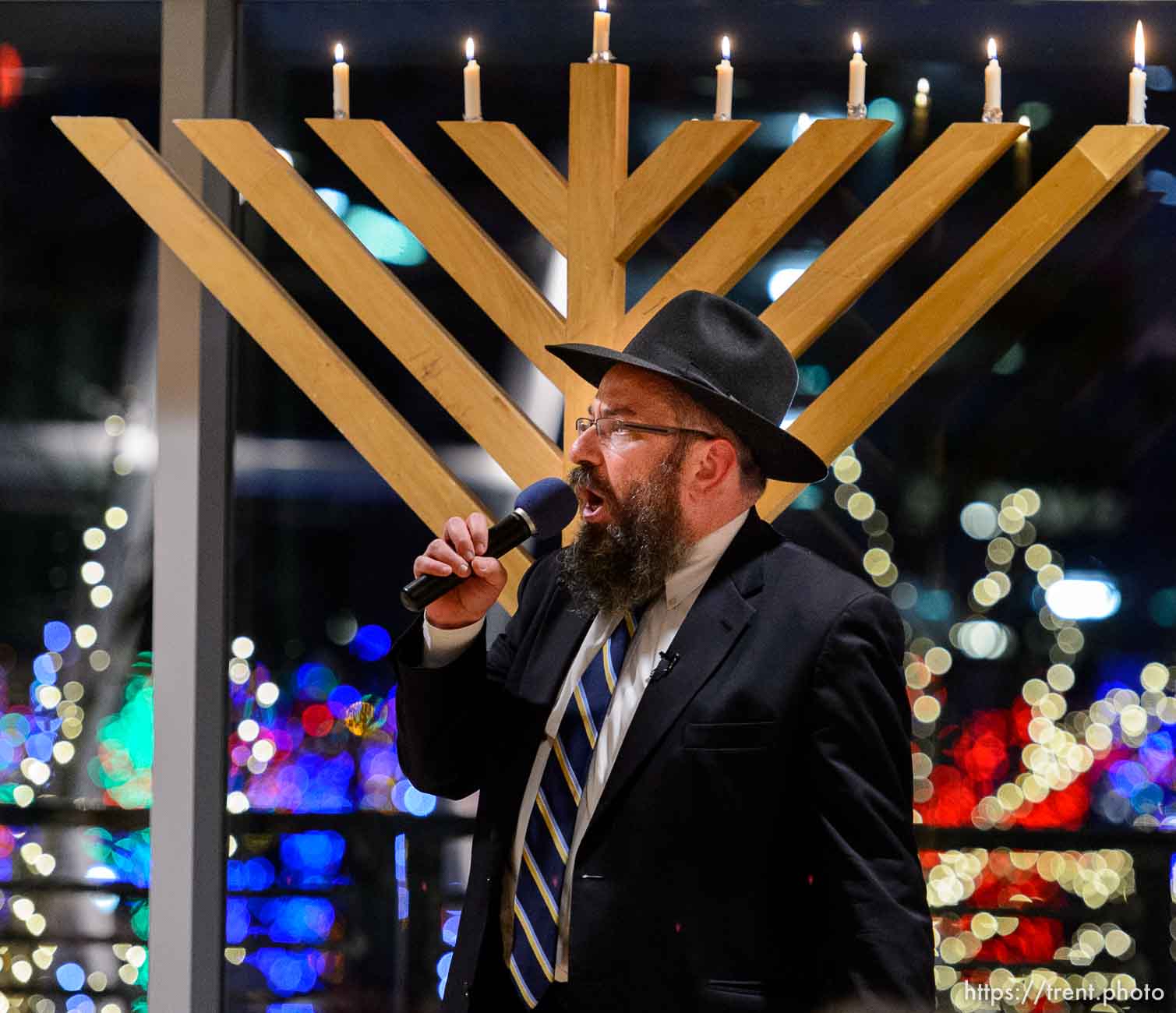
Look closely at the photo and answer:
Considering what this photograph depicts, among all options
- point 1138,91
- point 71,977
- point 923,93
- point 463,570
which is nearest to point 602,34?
point 923,93

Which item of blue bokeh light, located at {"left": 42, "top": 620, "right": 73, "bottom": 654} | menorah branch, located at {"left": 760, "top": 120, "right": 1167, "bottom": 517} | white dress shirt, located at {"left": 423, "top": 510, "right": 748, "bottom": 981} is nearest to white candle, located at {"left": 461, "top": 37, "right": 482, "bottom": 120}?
menorah branch, located at {"left": 760, "top": 120, "right": 1167, "bottom": 517}

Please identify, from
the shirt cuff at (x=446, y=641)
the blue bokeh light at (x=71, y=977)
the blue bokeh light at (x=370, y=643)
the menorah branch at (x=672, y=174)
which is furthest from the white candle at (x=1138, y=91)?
the blue bokeh light at (x=71, y=977)

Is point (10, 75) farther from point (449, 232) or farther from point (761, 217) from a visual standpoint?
point (761, 217)

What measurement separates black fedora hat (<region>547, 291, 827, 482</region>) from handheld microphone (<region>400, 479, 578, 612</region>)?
160mm

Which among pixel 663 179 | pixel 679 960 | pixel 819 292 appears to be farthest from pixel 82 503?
pixel 679 960

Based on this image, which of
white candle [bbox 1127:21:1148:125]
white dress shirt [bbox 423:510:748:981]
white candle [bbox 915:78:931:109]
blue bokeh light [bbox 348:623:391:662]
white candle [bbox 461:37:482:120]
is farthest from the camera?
blue bokeh light [bbox 348:623:391:662]

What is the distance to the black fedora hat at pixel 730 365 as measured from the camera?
4.83ft

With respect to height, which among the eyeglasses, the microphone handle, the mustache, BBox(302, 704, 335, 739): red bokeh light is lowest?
BBox(302, 704, 335, 739): red bokeh light

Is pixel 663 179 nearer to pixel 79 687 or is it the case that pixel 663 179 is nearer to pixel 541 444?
pixel 541 444

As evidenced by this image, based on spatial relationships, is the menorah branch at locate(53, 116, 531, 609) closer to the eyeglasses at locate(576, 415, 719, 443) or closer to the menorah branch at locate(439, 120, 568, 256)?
the menorah branch at locate(439, 120, 568, 256)

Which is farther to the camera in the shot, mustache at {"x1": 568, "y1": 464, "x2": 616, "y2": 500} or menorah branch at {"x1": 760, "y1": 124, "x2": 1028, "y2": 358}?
menorah branch at {"x1": 760, "y1": 124, "x2": 1028, "y2": 358}

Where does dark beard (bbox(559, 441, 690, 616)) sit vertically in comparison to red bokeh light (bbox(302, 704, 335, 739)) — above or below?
above

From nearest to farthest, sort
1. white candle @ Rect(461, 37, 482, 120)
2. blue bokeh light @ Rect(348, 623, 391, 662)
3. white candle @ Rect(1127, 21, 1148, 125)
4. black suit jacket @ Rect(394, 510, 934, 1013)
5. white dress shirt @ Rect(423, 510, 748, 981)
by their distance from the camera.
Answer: black suit jacket @ Rect(394, 510, 934, 1013) → white dress shirt @ Rect(423, 510, 748, 981) → white candle @ Rect(1127, 21, 1148, 125) → white candle @ Rect(461, 37, 482, 120) → blue bokeh light @ Rect(348, 623, 391, 662)

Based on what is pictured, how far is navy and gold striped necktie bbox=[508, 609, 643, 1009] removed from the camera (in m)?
1.41
